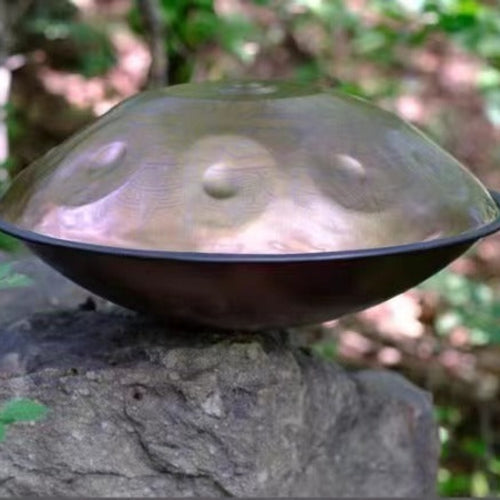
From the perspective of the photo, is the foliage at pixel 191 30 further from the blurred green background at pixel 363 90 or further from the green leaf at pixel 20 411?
the green leaf at pixel 20 411

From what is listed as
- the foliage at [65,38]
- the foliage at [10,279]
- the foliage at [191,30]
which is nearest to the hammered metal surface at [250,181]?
the foliage at [10,279]

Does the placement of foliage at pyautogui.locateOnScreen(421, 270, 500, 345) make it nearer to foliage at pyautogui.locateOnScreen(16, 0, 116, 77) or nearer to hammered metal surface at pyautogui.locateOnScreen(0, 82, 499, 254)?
hammered metal surface at pyautogui.locateOnScreen(0, 82, 499, 254)

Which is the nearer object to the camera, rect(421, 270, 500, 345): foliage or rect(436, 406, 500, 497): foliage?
rect(421, 270, 500, 345): foliage

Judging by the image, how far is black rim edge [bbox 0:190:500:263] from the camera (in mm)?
1145

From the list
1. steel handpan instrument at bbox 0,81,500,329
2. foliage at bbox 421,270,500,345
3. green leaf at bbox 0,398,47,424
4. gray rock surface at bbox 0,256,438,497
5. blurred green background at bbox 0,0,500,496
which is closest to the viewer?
green leaf at bbox 0,398,47,424

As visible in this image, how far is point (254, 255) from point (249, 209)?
0.10m

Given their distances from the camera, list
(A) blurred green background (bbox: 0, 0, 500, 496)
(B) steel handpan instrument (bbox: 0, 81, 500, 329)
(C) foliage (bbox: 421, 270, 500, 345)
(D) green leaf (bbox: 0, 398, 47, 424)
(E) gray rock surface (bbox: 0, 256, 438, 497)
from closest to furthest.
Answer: (D) green leaf (bbox: 0, 398, 47, 424) < (B) steel handpan instrument (bbox: 0, 81, 500, 329) < (E) gray rock surface (bbox: 0, 256, 438, 497) < (C) foliage (bbox: 421, 270, 500, 345) < (A) blurred green background (bbox: 0, 0, 500, 496)

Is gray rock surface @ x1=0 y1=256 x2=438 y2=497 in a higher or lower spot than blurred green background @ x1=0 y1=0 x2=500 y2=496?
higher

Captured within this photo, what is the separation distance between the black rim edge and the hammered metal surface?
1.2 inches

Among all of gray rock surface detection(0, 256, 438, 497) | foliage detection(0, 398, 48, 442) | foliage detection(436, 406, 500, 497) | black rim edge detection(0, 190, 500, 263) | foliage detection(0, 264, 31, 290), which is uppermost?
black rim edge detection(0, 190, 500, 263)

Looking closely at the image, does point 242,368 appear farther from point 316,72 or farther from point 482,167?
point 482,167

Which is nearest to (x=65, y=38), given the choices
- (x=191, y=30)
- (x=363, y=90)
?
(x=191, y=30)

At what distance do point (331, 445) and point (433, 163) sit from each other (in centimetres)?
63

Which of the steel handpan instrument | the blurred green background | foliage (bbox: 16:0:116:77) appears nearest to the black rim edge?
the steel handpan instrument
